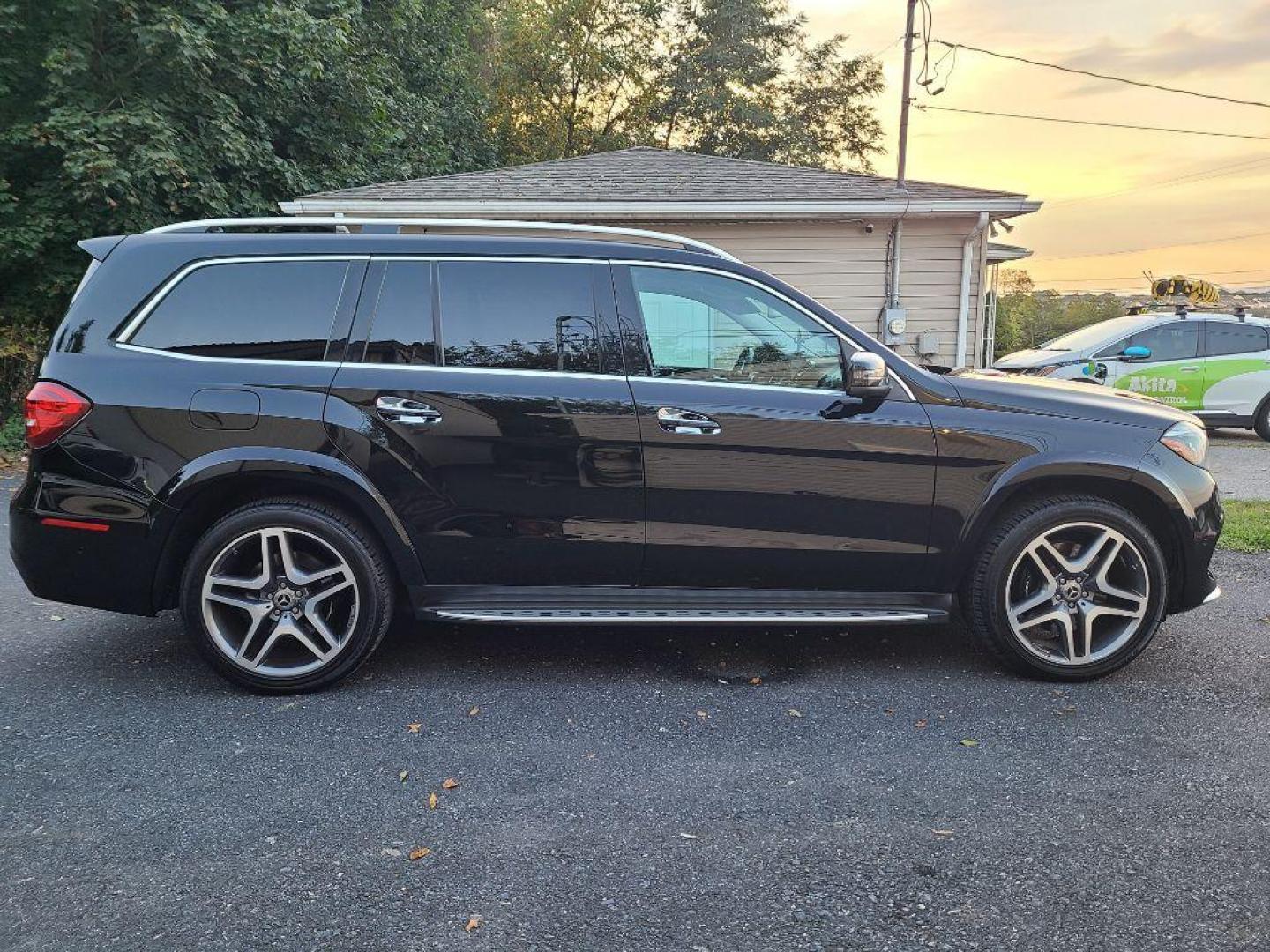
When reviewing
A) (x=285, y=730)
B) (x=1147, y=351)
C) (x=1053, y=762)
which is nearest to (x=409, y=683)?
(x=285, y=730)

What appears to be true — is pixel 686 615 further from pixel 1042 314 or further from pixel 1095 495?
pixel 1042 314

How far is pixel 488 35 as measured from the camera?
88.7 ft

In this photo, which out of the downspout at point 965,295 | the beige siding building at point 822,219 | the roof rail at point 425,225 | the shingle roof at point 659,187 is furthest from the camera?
the downspout at point 965,295

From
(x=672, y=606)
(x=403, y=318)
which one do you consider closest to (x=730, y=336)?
(x=672, y=606)

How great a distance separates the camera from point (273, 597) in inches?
145

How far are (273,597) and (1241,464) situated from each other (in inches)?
428

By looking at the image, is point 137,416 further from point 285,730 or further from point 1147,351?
point 1147,351

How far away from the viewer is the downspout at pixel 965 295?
36.9ft

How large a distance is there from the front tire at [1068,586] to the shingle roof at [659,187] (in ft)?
25.7

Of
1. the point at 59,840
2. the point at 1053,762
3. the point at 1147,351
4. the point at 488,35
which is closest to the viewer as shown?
the point at 59,840

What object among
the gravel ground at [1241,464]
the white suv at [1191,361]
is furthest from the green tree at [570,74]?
the gravel ground at [1241,464]

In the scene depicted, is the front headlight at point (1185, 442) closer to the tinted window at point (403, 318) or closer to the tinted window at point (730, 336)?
the tinted window at point (730, 336)

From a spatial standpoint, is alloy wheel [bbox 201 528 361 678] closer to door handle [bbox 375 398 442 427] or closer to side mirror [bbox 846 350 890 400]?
door handle [bbox 375 398 442 427]

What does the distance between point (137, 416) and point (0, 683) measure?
1.39 metres
